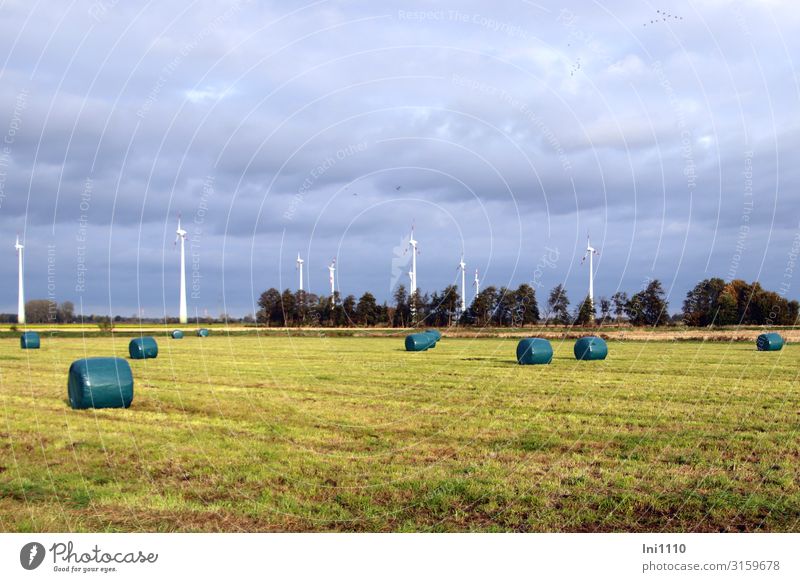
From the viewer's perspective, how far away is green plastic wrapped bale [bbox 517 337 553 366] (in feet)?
125

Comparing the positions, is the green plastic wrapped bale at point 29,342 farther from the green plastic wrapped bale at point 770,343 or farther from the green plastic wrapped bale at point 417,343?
the green plastic wrapped bale at point 770,343

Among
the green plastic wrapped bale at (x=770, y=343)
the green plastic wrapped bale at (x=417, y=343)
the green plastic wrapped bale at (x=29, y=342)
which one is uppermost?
the green plastic wrapped bale at (x=29, y=342)

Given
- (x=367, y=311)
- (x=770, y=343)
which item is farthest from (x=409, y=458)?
(x=367, y=311)

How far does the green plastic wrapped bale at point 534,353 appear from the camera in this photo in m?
38.2

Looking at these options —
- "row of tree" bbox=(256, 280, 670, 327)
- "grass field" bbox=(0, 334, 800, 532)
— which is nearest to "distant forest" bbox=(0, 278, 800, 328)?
"row of tree" bbox=(256, 280, 670, 327)

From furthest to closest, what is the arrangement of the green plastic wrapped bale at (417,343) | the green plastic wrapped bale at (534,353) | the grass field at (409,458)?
the green plastic wrapped bale at (417,343) < the green plastic wrapped bale at (534,353) < the grass field at (409,458)

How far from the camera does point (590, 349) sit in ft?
137

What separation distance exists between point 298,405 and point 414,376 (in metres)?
10.0

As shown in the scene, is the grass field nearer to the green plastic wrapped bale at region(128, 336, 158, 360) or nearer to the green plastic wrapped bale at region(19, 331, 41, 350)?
the green plastic wrapped bale at region(128, 336, 158, 360)

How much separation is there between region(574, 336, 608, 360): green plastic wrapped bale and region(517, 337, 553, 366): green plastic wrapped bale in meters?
4.33

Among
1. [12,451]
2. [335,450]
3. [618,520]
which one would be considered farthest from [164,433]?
[618,520]

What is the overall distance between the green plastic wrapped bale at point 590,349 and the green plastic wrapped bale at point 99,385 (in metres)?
27.3

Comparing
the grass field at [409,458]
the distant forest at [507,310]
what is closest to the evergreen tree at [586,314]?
the distant forest at [507,310]

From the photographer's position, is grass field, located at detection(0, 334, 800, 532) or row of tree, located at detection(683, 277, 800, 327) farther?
row of tree, located at detection(683, 277, 800, 327)
